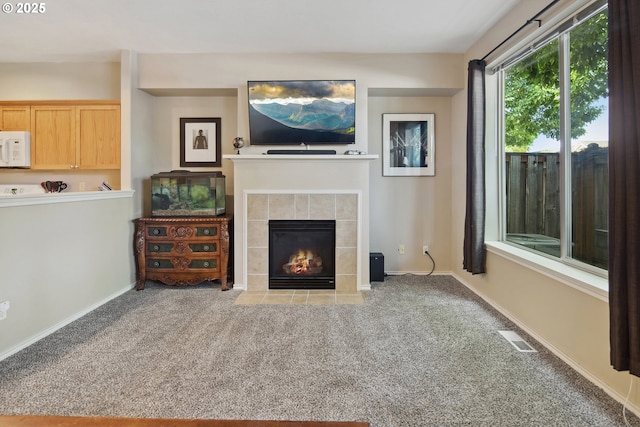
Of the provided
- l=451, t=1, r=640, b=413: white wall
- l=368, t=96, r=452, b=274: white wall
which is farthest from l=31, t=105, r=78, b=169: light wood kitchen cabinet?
l=451, t=1, r=640, b=413: white wall

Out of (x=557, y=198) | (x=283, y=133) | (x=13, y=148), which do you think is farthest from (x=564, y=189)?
(x=13, y=148)

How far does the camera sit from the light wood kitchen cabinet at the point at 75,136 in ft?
12.5

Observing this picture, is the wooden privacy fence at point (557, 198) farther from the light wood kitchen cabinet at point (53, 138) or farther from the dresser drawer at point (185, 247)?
the light wood kitchen cabinet at point (53, 138)

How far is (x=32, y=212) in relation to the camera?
95.6 inches

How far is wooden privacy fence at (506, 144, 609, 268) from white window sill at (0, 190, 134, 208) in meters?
3.91

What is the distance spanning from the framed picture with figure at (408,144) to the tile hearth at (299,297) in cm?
163

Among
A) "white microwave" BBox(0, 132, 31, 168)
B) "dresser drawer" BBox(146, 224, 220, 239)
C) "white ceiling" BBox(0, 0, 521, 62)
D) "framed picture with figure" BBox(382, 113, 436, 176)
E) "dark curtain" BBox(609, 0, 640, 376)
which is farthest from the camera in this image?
"framed picture with figure" BBox(382, 113, 436, 176)

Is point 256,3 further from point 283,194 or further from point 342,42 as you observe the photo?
point 283,194

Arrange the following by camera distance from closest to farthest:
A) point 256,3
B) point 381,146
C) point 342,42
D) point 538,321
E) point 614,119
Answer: point 614,119 < point 538,321 < point 256,3 < point 342,42 < point 381,146

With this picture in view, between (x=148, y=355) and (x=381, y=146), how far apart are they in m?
3.26

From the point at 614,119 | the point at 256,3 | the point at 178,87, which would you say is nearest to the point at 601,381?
the point at 614,119

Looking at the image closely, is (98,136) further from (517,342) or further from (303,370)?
(517,342)

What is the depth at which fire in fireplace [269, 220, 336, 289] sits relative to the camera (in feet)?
11.8

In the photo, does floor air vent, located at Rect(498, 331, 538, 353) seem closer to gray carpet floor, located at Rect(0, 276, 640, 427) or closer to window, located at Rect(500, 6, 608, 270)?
gray carpet floor, located at Rect(0, 276, 640, 427)
